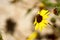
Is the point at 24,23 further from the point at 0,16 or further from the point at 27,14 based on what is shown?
the point at 0,16

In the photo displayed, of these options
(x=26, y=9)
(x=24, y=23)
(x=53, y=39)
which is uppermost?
(x=26, y=9)

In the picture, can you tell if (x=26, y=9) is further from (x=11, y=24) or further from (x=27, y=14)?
(x=11, y=24)

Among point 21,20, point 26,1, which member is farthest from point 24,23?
point 26,1

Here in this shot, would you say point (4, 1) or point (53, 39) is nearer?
point (53, 39)

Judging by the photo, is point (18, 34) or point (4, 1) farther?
point (4, 1)

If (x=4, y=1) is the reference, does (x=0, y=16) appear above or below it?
below

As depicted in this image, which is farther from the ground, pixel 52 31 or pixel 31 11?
pixel 31 11

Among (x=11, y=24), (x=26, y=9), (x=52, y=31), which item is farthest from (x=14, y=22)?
(x=52, y=31)
